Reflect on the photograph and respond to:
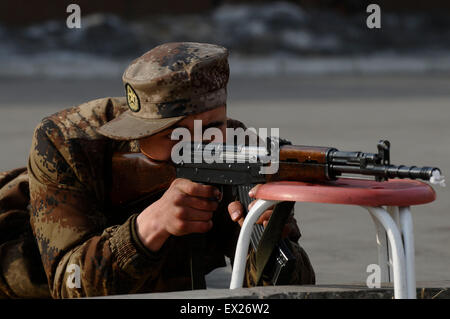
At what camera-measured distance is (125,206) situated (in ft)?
14.0

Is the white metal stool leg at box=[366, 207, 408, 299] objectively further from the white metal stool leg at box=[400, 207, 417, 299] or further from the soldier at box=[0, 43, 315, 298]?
the soldier at box=[0, 43, 315, 298]

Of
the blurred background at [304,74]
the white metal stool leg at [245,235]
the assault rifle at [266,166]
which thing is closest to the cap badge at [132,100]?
the assault rifle at [266,166]

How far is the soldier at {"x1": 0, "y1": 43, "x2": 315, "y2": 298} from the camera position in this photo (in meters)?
3.75

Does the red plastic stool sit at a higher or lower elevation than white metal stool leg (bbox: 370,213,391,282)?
higher

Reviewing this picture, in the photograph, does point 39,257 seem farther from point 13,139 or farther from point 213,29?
point 213,29

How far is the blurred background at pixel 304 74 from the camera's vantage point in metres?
7.80

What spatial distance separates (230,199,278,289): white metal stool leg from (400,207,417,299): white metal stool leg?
421 mm

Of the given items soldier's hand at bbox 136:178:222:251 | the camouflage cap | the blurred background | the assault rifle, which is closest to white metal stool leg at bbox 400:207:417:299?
the assault rifle

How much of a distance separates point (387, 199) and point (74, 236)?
1.40 metres

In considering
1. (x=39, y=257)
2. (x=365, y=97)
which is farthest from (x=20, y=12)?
(x=39, y=257)

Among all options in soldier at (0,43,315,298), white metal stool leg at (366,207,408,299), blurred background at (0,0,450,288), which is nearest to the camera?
white metal stool leg at (366,207,408,299)

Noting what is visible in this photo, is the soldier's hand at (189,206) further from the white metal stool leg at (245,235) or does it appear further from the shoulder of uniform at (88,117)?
the shoulder of uniform at (88,117)

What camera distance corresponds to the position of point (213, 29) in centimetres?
4144

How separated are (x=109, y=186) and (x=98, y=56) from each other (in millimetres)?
34061
